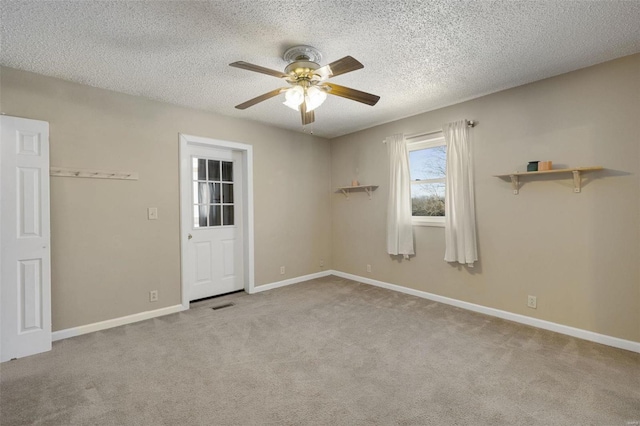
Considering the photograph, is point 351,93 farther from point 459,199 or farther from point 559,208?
point 559,208

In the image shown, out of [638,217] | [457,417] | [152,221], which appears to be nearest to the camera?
[457,417]

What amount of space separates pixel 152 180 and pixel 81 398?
225cm

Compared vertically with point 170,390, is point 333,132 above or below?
above

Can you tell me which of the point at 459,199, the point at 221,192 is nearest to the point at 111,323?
the point at 221,192

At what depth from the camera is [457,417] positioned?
1.75 meters

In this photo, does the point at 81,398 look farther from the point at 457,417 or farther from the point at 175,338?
the point at 457,417

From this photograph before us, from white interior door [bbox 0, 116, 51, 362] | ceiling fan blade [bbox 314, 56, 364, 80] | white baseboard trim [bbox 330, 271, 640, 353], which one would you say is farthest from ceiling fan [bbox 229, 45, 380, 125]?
white baseboard trim [bbox 330, 271, 640, 353]

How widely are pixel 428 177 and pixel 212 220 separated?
3119 mm

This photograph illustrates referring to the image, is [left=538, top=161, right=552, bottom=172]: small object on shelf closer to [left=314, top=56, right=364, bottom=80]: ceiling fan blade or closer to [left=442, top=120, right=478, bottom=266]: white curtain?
[left=442, top=120, right=478, bottom=266]: white curtain

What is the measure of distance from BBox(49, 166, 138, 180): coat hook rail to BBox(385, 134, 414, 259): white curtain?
130 inches

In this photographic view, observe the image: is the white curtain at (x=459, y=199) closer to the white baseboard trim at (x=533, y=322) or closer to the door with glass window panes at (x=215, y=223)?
the white baseboard trim at (x=533, y=322)

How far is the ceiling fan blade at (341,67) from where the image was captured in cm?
194

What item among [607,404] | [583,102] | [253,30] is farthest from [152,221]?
[583,102]

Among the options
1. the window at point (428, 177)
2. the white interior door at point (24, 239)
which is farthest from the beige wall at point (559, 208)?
the white interior door at point (24, 239)
